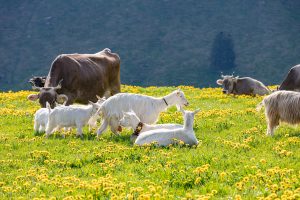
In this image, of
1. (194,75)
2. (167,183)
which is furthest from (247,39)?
(167,183)

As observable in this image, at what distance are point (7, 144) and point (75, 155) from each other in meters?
2.75

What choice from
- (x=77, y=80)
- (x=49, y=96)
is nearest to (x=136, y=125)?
(x=49, y=96)

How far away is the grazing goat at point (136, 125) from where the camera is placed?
15.5 m

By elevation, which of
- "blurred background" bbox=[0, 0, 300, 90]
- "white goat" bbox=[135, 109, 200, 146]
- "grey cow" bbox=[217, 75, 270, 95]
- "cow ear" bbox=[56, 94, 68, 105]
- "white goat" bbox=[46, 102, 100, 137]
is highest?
"white goat" bbox=[135, 109, 200, 146]

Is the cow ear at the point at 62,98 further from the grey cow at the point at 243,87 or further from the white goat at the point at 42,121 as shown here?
the grey cow at the point at 243,87

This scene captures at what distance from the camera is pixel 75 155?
13031mm

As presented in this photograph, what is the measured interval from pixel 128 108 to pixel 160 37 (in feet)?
251

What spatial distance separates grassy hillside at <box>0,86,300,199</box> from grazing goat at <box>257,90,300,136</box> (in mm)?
355

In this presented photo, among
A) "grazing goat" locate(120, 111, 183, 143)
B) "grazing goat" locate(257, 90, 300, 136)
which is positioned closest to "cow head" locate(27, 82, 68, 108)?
"grazing goat" locate(120, 111, 183, 143)

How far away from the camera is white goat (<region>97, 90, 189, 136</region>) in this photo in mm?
16891

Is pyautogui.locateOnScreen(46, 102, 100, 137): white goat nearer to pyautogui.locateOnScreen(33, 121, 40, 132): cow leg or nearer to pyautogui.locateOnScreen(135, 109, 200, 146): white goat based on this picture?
pyautogui.locateOnScreen(33, 121, 40, 132): cow leg

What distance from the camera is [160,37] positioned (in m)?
92.8

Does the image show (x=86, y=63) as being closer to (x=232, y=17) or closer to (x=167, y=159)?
(x=167, y=159)

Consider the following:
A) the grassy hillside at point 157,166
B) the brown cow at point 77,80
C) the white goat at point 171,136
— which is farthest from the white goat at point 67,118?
the brown cow at point 77,80
